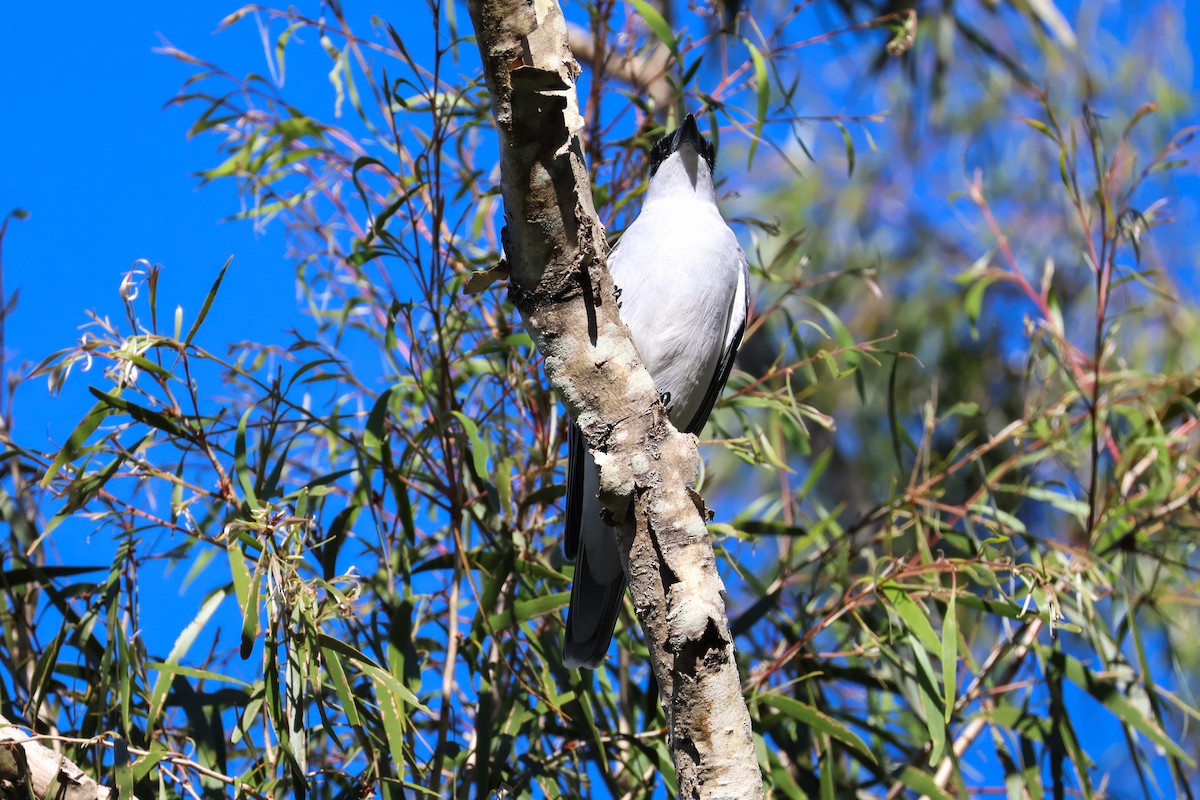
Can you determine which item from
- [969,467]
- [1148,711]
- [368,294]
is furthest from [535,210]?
[969,467]

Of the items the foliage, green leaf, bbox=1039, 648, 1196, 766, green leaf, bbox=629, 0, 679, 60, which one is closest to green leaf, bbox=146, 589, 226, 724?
the foliage

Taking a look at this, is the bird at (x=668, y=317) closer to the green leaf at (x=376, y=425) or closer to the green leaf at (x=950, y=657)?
the green leaf at (x=376, y=425)

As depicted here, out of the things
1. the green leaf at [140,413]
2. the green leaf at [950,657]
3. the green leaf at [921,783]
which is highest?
the green leaf at [140,413]

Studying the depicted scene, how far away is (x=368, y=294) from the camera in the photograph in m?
3.13

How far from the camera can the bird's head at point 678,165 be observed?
9.72 feet

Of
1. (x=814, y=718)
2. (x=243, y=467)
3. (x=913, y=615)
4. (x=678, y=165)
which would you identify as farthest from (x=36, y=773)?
(x=678, y=165)

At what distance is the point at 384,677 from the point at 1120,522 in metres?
1.92

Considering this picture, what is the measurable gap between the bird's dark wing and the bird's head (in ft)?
2.74

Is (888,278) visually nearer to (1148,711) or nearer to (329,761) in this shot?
(1148,711)

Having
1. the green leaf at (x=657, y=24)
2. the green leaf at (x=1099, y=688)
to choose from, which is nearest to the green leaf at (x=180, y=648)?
the green leaf at (x=657, y=24)

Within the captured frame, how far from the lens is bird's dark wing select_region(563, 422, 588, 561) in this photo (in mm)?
2438

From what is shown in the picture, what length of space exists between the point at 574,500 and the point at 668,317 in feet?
1.73

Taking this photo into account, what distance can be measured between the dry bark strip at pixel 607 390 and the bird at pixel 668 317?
0.71m

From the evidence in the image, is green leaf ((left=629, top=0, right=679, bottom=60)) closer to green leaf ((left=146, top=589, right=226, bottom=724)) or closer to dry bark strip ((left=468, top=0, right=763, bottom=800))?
dry bark strip ((left=468, top=0, right=763, bottom=800))
